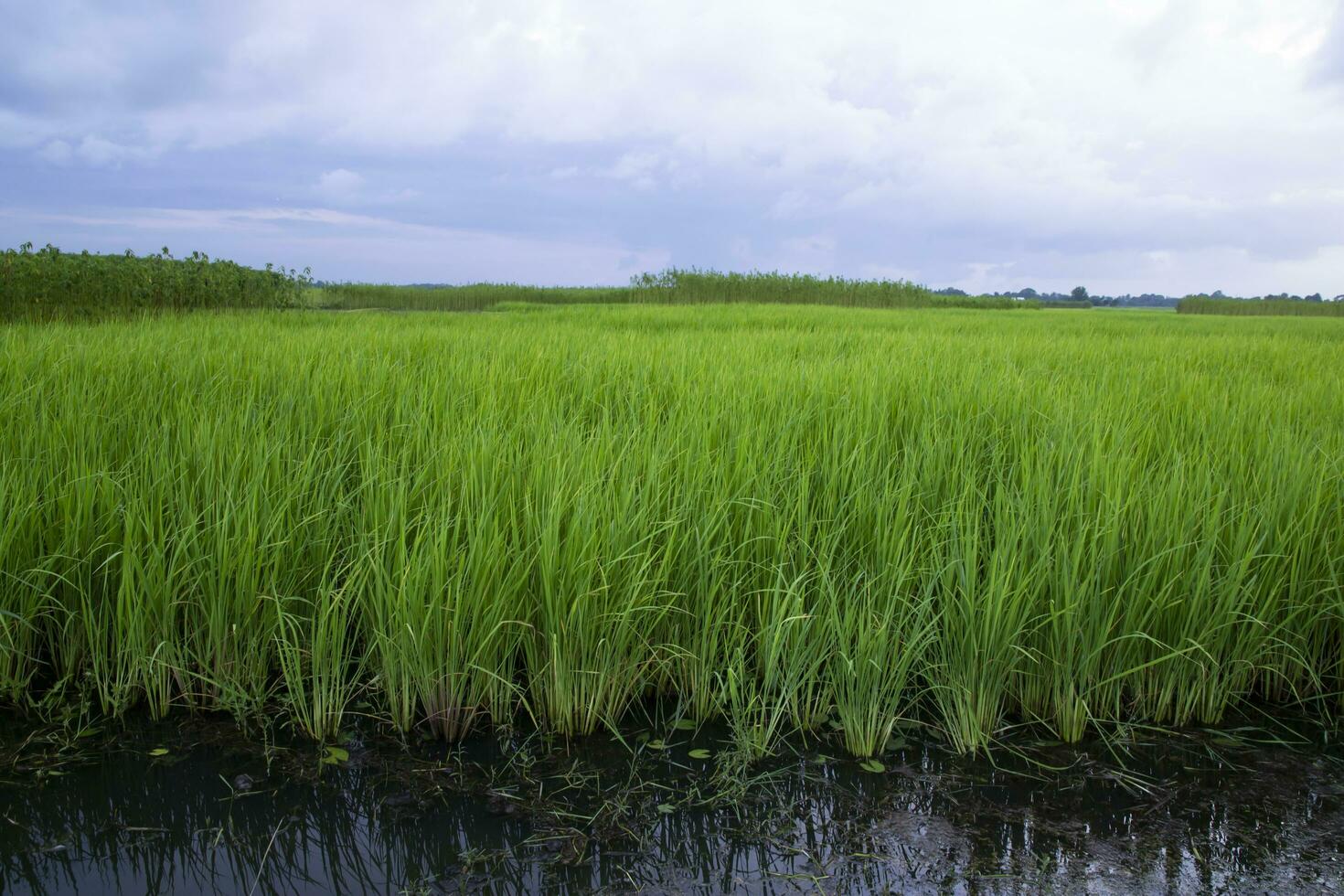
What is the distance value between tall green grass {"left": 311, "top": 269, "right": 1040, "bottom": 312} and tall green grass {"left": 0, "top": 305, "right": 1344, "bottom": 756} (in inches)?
658

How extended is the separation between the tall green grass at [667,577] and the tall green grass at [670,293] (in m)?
16.7

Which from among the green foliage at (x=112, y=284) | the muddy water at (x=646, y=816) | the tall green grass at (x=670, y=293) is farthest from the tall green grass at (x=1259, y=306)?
the muddy water at (x=646, y=816)

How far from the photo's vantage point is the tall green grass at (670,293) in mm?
22312

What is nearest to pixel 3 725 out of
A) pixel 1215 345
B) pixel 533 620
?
pixel 533 620

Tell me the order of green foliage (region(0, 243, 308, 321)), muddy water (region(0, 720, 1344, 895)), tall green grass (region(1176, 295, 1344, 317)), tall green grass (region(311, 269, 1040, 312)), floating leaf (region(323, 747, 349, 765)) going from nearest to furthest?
muddy water (region(0, 720, 1344, 895)) < floating leaf (region(323, 747, 349, 765)) < green foliage (region(0, 243, 308, 321)) < tall green grass (region(311, 269, 1040, 312)) < tall green grass (region(1176, 295, 1344, 317))

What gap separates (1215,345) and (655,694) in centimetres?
816

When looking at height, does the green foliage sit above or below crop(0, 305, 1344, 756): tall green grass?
above

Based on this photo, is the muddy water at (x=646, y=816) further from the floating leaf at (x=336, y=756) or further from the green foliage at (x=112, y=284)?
the green foliage at (x=112, y=284)

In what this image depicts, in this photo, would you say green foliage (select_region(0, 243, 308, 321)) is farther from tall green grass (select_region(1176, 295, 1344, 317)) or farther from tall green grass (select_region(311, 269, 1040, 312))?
tall green grass (select_region(1176, 295, 1344, 317))

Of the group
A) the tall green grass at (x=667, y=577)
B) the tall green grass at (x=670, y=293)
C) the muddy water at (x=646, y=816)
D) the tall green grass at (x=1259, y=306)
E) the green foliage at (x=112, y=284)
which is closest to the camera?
the muddy water at (x=646, y=816)

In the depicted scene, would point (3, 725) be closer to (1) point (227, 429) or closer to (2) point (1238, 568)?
(1) point (227, 429)

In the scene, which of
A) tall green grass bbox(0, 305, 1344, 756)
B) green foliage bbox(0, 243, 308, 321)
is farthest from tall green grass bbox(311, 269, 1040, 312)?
tall green grass bbox(0, 305, 1344, 756)

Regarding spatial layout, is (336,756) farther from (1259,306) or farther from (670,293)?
(1259,306)

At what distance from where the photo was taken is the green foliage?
9.85 m
